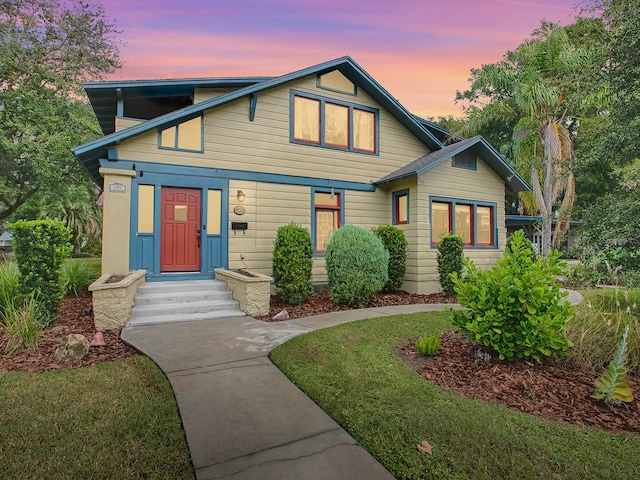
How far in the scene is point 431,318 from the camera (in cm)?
631

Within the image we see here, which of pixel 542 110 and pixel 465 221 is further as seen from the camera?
pixel 542 110

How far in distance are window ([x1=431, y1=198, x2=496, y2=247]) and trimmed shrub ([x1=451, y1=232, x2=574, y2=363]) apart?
6.21m

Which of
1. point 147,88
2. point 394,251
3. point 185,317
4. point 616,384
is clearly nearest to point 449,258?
point 394,251

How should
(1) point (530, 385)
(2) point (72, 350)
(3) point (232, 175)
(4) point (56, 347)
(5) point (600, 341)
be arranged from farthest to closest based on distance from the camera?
(3) point (232, 175) < (4) point (56, 347) < (2) point (72, 350) < (5) point (600, 341) < (1) point (530, 385)

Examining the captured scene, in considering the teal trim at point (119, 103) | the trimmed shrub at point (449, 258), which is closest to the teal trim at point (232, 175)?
the teal trim at point (119, 103)

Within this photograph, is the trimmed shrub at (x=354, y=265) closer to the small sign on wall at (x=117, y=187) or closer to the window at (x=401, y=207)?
the window at (x=401, y=207)

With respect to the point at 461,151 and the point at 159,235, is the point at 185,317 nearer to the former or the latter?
the point at 159,235

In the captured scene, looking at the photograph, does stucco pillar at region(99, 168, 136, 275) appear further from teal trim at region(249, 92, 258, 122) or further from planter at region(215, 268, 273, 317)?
teal trim at region(249, 92, 258, 122)

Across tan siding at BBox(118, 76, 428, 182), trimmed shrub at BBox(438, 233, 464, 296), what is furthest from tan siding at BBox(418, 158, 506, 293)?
tan siding at BBox(118, 76, 428, 182)

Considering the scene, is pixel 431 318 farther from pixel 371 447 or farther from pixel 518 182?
pixel 518 182

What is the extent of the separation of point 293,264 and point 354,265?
1280 millimetres

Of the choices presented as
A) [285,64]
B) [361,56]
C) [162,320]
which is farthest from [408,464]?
[285,64]

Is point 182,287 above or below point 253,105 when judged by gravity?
below

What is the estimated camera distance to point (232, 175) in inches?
348
